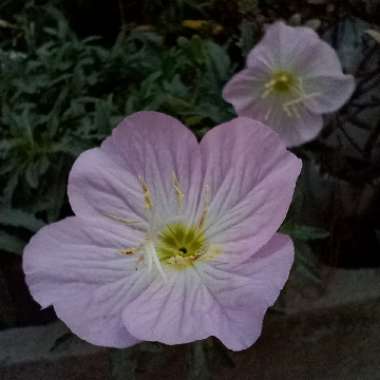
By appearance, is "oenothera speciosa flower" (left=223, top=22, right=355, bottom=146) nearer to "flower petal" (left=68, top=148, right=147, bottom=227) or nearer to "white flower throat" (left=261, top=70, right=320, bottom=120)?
"white flower throat" (left=261, top=70, right=320, bottom=120)

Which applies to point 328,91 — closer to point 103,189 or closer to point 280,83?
point 280,83

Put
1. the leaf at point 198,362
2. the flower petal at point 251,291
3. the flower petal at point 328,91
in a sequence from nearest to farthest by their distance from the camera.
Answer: the flower petal at point 251,291
the leaf at point 198,362
the flower petal at point 328,91

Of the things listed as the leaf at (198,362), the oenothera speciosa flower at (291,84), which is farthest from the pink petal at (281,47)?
the leaf at (198,362)

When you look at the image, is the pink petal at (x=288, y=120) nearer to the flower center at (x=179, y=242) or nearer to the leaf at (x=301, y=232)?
the leaf at (x=301, y=232)

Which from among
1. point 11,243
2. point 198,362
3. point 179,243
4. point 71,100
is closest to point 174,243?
point 179,243

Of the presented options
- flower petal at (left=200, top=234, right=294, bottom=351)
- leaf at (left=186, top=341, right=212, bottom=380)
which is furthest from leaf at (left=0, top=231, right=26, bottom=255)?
flower petal at (left=200, top=234, right=294, bottom=351)

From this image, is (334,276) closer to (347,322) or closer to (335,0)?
(347,322)

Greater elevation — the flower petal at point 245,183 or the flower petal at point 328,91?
the flower petal at point 245,183
